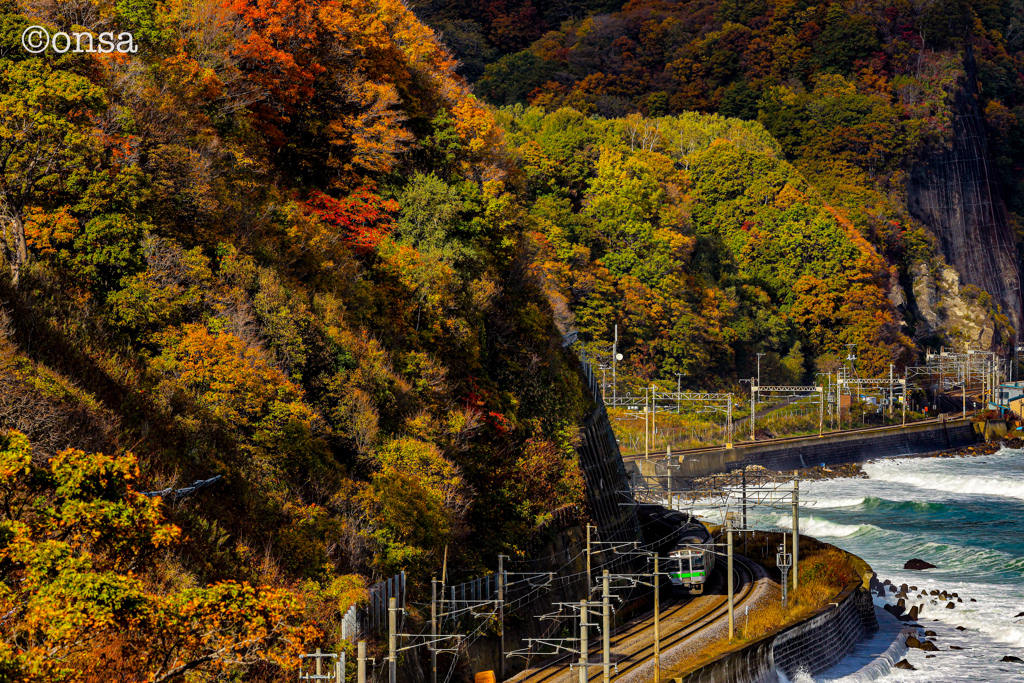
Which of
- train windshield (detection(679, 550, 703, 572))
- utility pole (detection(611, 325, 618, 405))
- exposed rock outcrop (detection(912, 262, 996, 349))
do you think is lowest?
train windshield (detection(679, 550, 703, 572))

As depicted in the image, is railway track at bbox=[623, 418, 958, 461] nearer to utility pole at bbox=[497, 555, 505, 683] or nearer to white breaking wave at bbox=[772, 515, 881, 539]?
white breaking wave at bbox=[772, 515, 881, 539]

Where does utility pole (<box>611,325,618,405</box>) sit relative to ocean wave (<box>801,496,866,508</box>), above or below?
above

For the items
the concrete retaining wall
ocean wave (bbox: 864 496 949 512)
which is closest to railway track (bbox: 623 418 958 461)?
ocean wave (bbox: 864 496 949 512)

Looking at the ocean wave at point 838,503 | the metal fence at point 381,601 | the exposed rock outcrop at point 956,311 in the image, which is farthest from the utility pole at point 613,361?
the exposed rock outcrop at point 956,311

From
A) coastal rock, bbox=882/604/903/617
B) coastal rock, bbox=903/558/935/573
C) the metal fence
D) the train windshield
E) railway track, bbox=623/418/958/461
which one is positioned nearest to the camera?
the metal fence

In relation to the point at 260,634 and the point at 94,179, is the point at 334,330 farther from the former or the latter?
the point at 260,634

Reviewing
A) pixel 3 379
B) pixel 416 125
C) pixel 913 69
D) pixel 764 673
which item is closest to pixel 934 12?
pixel 913 69
